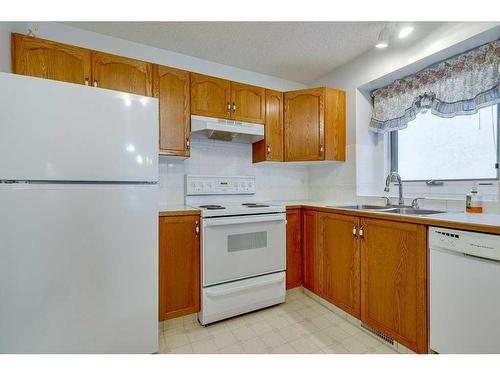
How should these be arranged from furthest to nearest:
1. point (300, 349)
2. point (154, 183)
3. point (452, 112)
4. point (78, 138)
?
1. point (452, 112)
2. point (300, 349)
3. point (154, 183)
4. point (78, 138)

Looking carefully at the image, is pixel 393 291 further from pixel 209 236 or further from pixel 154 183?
pixel 154 183

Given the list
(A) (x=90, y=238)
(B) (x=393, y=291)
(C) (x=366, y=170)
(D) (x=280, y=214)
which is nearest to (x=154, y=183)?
(A) (x=90, y=238)

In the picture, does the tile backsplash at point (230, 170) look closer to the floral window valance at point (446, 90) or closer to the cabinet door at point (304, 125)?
the cabinet door at point (304, 125)

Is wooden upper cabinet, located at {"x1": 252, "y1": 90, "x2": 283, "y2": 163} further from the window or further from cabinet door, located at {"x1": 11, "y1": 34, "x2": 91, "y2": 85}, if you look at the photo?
cabinet door, located at {"x1": 11, "y1": 34, "x2": 91, "y2": 85}

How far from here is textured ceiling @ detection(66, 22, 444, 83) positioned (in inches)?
71.5

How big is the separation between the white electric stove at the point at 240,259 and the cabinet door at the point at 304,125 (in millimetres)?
689

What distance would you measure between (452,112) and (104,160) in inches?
87.9

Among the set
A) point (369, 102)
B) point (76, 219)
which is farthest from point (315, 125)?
point (76, 219)

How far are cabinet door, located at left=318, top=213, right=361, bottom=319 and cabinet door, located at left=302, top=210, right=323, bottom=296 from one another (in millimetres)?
63

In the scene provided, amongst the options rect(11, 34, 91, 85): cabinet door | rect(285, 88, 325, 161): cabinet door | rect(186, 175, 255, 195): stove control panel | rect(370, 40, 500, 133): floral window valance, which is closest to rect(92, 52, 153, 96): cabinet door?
rect(11, 34, 91, 85): cabinet door

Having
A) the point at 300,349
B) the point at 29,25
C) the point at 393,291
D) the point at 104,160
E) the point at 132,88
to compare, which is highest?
the point at 29,25

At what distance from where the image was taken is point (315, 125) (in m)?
2.30

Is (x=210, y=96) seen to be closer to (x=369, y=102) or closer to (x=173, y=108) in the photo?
(x=173, y=108)

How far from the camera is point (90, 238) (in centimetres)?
117
